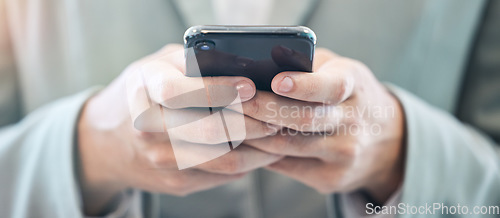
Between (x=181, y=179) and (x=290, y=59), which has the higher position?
(x=290, y=59)

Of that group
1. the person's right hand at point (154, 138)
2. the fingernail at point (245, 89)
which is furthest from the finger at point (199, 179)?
the fingernail at point (245, 89)

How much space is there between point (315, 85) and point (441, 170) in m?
0.20

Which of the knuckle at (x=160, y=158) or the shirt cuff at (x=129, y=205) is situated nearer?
the knuckle at (x=160, y=158)

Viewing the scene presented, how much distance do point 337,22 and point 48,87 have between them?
1.43ft

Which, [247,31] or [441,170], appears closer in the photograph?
[247,31]

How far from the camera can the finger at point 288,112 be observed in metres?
0.26

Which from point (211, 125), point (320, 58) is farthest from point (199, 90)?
point (320, 58)

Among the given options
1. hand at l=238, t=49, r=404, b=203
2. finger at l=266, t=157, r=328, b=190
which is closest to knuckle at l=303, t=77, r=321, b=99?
hand at l=238, t=49, r=404, b=203

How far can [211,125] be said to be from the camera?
264 mm

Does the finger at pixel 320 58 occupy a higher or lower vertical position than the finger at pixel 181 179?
higher

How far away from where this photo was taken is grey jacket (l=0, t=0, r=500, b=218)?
0.36 metres

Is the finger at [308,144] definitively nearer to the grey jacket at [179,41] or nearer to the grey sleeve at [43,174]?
the grey jacket at [179,41]

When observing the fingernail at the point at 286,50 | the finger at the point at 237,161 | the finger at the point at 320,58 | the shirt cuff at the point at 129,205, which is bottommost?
the shirt cuff at the point at 129,205

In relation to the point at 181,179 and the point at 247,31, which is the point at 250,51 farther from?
the point at 181,179
